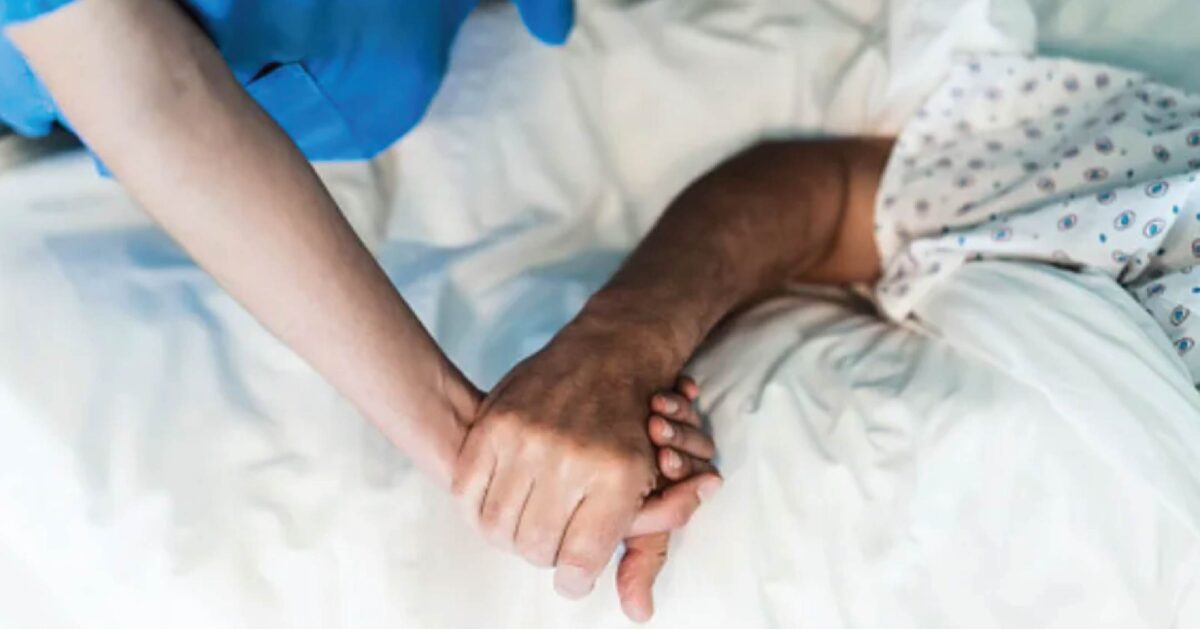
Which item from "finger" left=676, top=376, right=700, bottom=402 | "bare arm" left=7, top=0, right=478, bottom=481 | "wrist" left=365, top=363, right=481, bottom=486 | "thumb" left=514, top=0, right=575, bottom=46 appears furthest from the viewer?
"thumb" left=514, top=0, right=575, bottom=46

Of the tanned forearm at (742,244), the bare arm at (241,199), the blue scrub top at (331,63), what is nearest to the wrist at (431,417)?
the bare arm at (241,199)

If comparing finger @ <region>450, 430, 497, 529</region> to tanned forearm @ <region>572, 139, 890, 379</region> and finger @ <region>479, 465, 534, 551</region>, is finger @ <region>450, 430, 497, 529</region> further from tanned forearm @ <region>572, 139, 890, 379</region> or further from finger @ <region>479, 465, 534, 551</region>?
tanned forearm @ <region>572, 139, 890, 379</region>

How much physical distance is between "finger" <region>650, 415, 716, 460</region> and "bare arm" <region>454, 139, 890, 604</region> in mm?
12

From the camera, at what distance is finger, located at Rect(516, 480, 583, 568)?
2.46 feet

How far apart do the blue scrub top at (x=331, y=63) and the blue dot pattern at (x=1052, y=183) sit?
352mm

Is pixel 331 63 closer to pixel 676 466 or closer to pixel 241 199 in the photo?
pixel 241 199

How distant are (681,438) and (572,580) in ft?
0.40

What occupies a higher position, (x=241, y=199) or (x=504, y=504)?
(x=241, y=199)

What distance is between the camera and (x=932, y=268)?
3.03ft

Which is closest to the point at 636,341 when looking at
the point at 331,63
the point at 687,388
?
the point at 687,388

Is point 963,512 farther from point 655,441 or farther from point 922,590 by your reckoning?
point 655,441

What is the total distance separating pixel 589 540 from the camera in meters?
0.75

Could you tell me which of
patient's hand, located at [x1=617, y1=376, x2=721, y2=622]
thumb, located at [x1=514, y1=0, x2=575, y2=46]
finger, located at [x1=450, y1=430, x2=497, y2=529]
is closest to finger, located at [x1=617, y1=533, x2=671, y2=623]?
patient's hand, located at [x1=617, y1=376, x2=721, y2=622]

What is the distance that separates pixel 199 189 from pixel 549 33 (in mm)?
467
